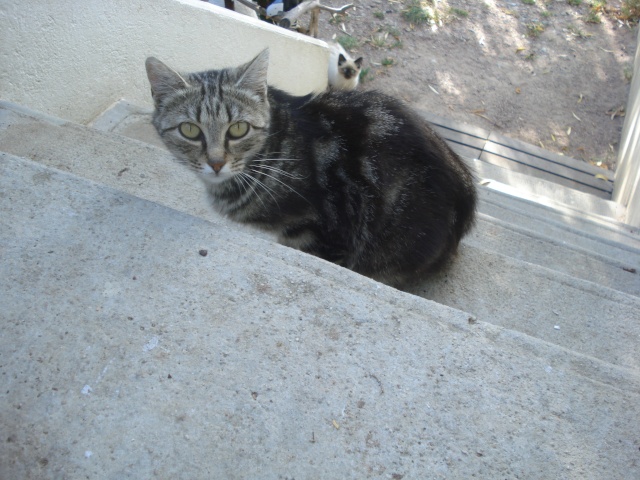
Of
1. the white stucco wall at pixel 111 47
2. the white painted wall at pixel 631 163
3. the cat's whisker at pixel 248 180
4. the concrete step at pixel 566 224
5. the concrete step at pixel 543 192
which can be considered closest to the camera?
the cat's whisker at pixel 248 180

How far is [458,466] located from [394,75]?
21.4ft

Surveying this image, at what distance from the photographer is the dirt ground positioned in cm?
663

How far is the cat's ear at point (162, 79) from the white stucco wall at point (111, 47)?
4.62 ft

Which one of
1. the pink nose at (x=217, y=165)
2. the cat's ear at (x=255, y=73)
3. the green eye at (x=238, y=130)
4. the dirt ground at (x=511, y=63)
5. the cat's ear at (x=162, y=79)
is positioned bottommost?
the dirt ground at (x=511, y=63)

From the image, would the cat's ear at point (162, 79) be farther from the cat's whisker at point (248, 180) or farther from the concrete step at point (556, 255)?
the concrete step at point (556, 255)

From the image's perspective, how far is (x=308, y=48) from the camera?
17.6 feet

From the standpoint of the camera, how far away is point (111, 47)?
4.17 metres

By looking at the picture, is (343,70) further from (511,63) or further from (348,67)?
(511,63)

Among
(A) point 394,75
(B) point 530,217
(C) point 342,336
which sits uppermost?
(C) point 342,336

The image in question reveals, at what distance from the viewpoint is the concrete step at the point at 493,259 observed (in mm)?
2514

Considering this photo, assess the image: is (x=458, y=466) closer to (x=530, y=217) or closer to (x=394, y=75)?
(x=530, y=217)

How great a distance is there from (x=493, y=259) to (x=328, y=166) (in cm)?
101

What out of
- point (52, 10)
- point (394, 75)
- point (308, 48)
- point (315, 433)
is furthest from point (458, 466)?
point (394, 75)

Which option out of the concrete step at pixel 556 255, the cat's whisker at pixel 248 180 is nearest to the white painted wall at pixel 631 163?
the concrete step at pixel 556 255
